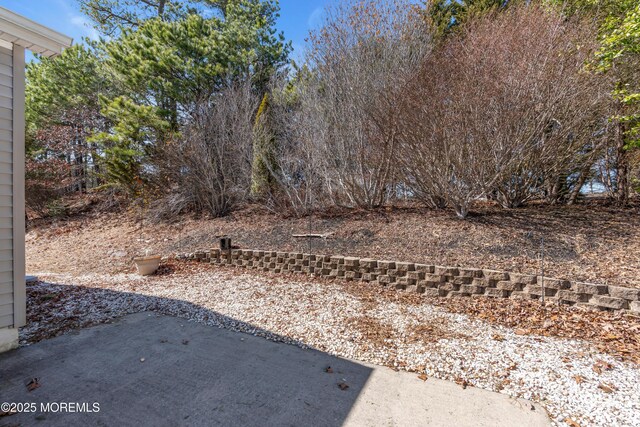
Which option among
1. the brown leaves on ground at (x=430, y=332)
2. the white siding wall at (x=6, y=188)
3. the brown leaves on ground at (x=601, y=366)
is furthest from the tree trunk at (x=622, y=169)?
the white siding wall at (x=6, y=188)

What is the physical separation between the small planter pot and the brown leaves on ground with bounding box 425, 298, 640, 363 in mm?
5126

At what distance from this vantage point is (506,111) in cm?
495

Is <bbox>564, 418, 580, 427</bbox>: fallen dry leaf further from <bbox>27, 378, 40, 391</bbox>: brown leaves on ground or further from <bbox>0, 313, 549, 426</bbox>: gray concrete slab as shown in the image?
<bbox>27, 378, 40, 391</bbox>: brown leaves on ground

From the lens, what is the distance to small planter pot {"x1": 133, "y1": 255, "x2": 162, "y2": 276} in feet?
18.1

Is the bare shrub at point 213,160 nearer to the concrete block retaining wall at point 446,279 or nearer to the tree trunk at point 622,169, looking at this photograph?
the concrete block retaining wall at point 446,279

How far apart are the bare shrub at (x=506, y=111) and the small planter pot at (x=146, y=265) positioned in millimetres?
5378

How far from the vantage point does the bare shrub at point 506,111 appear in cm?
494

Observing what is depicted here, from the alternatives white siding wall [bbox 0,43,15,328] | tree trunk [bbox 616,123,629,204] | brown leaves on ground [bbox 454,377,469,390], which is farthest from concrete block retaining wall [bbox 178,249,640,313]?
tree trunk [bbox 616,123,629,204]

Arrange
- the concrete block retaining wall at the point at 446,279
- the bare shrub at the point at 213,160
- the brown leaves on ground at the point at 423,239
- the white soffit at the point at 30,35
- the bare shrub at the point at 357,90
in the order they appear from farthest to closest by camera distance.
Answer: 1. the bare shrub at the point at 213,160
2. the bare shrub at the point at 357,90
3. the brown leaves on ground at the point at 423,239
4. the concrete block retaining wall at the point at 446,279
5. the white soffit at the point at 30,35

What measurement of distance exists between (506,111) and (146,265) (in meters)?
7.05

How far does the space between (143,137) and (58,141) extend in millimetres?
4846

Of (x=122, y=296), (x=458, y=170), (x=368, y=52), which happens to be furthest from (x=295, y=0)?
(x=122, y=296)

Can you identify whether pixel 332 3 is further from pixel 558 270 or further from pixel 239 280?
pixel 558 270

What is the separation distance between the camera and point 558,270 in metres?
3.78
